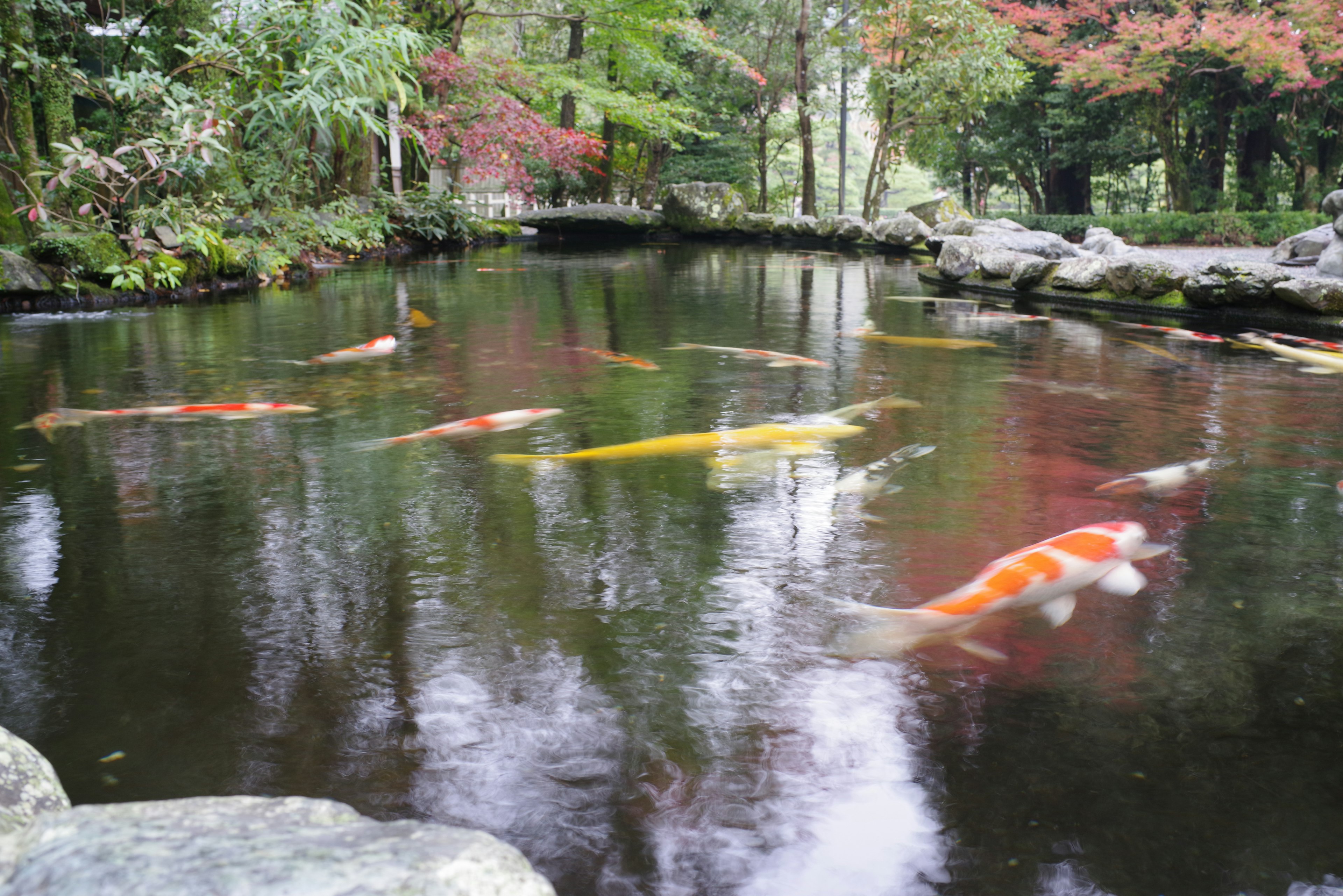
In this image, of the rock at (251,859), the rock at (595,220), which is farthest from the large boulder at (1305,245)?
the rock at (251,859)

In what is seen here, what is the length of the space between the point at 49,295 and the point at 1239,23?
15463mm

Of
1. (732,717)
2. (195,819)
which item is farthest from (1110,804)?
(195,819)

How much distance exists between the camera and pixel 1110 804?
164 cm

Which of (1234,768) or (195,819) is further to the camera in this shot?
(1234,768)

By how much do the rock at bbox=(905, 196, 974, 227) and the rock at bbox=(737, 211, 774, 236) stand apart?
307 cm

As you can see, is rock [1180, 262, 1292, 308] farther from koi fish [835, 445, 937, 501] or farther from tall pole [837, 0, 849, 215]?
tall pole [837, 0, 849, 215]

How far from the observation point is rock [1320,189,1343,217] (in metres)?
9.73

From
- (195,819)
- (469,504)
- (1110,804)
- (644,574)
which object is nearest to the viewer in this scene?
(195,819)

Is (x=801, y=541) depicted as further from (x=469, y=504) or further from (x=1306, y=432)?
(x=1306, y=432)

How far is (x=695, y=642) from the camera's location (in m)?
2.20

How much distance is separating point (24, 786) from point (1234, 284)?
8.15m

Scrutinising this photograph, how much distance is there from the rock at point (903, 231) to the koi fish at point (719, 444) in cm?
1170

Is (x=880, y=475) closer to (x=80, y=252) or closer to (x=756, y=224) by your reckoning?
(x=80, y=252)

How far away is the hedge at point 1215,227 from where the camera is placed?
15664mm
